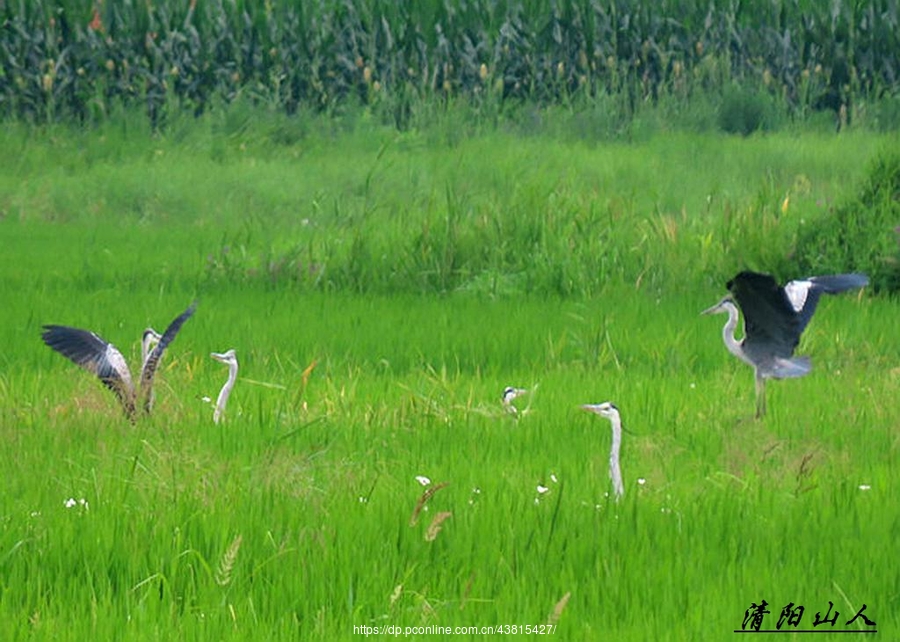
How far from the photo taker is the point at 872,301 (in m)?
10.1

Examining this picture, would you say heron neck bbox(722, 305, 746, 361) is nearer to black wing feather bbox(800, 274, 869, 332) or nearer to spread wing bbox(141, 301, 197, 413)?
black wing feather bbox(800, 274, 869, 332)

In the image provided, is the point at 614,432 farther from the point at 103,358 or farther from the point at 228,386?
the point at 103,358

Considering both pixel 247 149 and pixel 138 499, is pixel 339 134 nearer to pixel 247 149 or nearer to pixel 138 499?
pixel 247 149

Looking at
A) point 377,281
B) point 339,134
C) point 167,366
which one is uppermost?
point 167,366

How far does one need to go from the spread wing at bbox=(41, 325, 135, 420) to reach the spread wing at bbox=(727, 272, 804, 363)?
206 centimetres

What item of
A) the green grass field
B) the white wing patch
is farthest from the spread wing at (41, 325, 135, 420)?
the white wing patch

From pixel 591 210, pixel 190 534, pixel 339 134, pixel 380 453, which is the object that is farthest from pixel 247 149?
pixel 190 534

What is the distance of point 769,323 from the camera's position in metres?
6.42

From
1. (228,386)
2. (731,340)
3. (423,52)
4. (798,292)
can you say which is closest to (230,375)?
(228,386)

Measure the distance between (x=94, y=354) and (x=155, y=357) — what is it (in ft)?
0.77

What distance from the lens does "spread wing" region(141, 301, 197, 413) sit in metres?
6.12

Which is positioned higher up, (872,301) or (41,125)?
(872,301)

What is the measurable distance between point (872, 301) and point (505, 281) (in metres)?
2.04

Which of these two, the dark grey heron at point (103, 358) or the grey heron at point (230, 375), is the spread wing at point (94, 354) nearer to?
the dark grey heron at point (103, 358)
